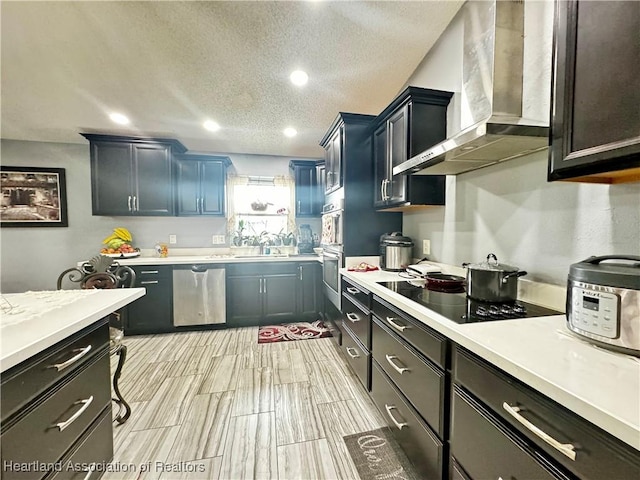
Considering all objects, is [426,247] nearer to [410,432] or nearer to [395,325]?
[395,325]

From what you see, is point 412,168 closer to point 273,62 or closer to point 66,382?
point 273,62

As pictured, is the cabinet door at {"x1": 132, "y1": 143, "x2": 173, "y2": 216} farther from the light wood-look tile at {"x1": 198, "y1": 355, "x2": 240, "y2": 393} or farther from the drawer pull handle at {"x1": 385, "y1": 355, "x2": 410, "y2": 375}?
the drawer pull handle at {"x1": 385, "y1": 355, "x2": 410, "y2": 375}

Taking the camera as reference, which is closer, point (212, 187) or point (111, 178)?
point (111, 178)

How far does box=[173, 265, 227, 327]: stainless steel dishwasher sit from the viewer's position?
10.7ft

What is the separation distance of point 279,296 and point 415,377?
252cm

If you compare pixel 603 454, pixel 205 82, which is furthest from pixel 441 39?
pixel 603 454

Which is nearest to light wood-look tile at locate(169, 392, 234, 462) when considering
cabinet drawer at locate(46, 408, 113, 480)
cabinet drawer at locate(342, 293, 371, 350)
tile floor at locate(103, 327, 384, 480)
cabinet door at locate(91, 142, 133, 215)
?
tile floor at locate(103, 327, 384, 480)

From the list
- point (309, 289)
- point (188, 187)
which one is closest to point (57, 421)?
point (309, 289)

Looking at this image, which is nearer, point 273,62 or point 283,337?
point 273,62

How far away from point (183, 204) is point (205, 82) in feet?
6.22

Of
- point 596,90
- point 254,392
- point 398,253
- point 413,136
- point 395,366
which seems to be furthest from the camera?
point 398,253

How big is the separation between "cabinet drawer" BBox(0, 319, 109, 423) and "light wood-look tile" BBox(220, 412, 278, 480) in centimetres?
91

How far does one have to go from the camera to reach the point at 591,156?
783 millimetres

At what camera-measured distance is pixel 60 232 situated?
3701mm
